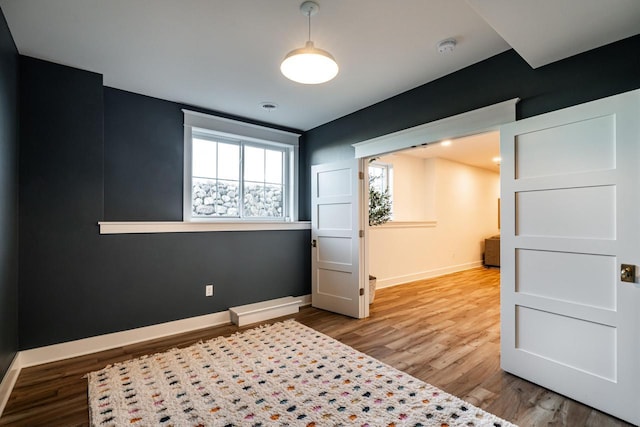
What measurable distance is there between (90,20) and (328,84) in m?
1.92

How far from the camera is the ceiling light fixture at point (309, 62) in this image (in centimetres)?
187

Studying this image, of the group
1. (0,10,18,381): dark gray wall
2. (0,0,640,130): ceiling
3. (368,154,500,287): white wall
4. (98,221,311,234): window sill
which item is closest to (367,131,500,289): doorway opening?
(368,154,500,287): white wall

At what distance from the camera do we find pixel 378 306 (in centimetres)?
423

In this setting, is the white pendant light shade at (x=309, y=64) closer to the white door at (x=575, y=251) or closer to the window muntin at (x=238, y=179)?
the white door at (x=575, y=251)

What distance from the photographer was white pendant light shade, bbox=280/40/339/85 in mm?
1872

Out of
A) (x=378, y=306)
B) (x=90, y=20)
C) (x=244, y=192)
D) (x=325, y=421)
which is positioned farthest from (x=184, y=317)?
(x=90, y=20)

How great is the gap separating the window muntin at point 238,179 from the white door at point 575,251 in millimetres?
2903

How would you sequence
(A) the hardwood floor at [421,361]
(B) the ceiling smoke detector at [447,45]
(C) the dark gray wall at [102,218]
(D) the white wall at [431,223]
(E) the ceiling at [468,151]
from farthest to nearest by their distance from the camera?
(D) the white wall at [431,223]
(E) the ceiling at [468,151]
(C) the dark gray wall at [102,218]
(B) the ceiling smoke detector at [447,45]
(A) the hardwood floor at [421,361]

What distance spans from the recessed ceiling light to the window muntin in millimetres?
625

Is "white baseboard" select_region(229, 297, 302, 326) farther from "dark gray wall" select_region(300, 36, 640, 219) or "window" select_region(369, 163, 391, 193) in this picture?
"window" select_region(369, 163, 391, 193)

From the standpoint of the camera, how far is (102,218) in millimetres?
2881

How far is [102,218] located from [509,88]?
3.74 meters

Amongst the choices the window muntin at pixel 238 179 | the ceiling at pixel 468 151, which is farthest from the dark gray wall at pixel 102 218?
the ceiling at pixel 468 151

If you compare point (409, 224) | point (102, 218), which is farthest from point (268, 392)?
point (409, 224)
